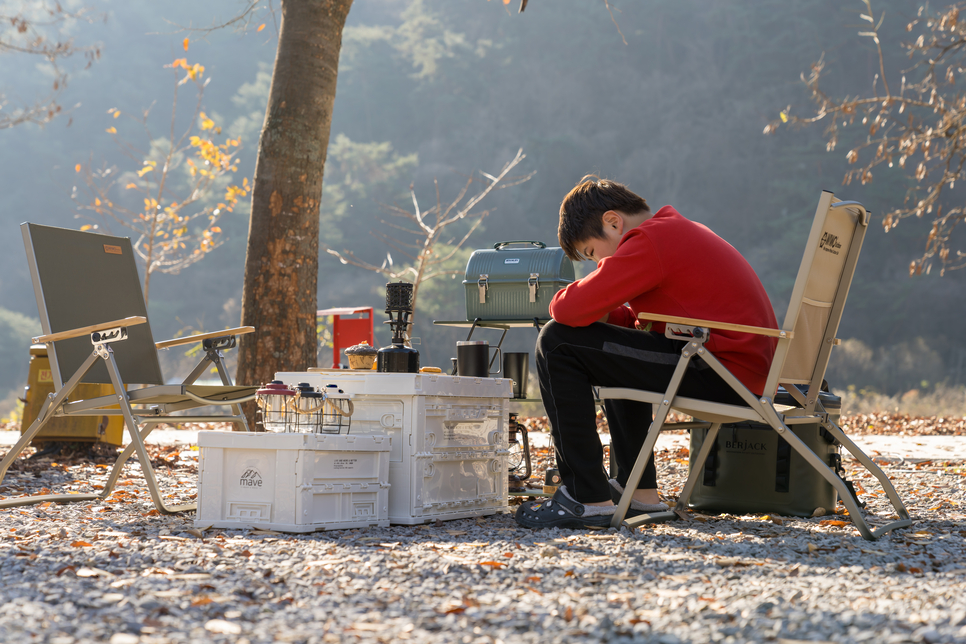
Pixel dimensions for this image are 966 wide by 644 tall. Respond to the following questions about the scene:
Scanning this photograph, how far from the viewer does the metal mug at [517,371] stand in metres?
3.60

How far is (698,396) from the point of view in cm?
257

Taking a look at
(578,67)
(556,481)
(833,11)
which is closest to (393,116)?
(578,67)

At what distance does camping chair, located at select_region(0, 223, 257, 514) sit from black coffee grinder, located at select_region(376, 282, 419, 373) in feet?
1.86

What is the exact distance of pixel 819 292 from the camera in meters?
2.58

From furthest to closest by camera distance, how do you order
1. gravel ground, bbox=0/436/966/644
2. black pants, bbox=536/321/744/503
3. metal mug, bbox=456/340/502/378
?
metal mug, bbox=456/340/502/378 → black pants, bbox=536/321/744/503 → gravel ground, bbox=0/436/966/644

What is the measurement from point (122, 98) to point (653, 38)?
2384 cm

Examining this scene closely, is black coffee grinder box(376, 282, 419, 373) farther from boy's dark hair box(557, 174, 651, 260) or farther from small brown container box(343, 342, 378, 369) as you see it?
boy's dark hair box(557, 174, 651, 260)

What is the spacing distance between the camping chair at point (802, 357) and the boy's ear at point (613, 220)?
14.5 inches

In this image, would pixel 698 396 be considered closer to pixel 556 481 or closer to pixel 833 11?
pixel 556 481

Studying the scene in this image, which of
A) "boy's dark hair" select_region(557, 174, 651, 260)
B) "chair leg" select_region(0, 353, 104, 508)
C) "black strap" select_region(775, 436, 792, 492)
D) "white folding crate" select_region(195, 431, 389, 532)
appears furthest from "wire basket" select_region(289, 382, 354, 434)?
"black strap" select_region(775, 436, 792, 492)

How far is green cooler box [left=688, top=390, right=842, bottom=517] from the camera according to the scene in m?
2.93

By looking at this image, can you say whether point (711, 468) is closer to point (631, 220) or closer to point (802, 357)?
point (802, 357)

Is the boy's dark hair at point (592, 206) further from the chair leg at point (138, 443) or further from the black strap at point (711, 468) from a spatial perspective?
the chair leg at point (138, 443)

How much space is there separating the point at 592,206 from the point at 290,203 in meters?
2.29
